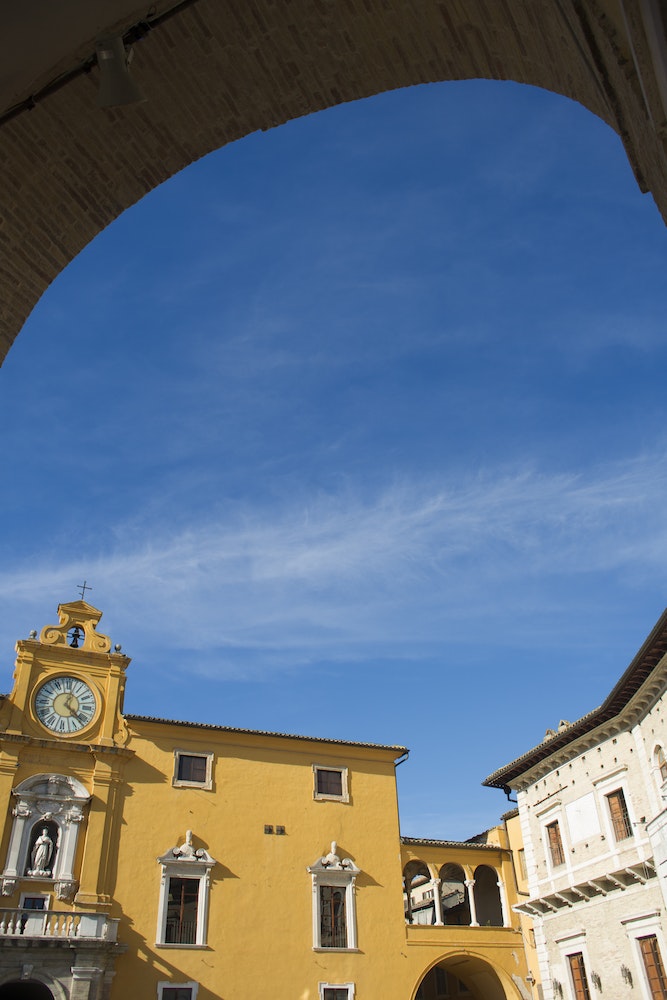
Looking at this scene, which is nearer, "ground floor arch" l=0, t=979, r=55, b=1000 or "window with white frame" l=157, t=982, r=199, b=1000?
"ground floor arch" l=0, t=979, r=55, b=1000

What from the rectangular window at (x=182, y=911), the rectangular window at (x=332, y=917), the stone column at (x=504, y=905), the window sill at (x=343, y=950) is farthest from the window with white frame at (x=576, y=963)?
the rectangular window at (x=182, y=911)

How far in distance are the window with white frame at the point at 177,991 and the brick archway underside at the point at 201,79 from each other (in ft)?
74.4

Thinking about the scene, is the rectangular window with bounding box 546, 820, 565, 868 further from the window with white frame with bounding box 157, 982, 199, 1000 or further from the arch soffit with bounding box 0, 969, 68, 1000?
the arch soffit with bounding box 0, 969, 68, 1000

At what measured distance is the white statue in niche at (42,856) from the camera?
22.7 metres

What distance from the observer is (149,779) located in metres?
25.4

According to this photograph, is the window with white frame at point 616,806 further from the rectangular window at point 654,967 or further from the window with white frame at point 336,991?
the window with white frame at point 336,991

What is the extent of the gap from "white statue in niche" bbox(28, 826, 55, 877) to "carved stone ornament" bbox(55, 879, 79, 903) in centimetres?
45

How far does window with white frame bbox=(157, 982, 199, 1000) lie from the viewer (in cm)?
2259

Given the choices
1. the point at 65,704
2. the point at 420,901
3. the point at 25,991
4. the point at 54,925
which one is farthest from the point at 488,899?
the point at 65,704

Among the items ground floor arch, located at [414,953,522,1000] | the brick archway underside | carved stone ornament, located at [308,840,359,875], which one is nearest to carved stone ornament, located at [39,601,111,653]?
carved stone ornament, located at [308,840,359,875]

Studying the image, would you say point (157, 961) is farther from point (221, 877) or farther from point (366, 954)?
point (366, 954)

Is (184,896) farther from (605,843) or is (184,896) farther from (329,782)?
(605,843)

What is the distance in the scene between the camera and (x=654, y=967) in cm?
1833

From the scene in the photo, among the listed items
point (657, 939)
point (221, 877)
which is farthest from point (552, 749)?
point (221, 877)
